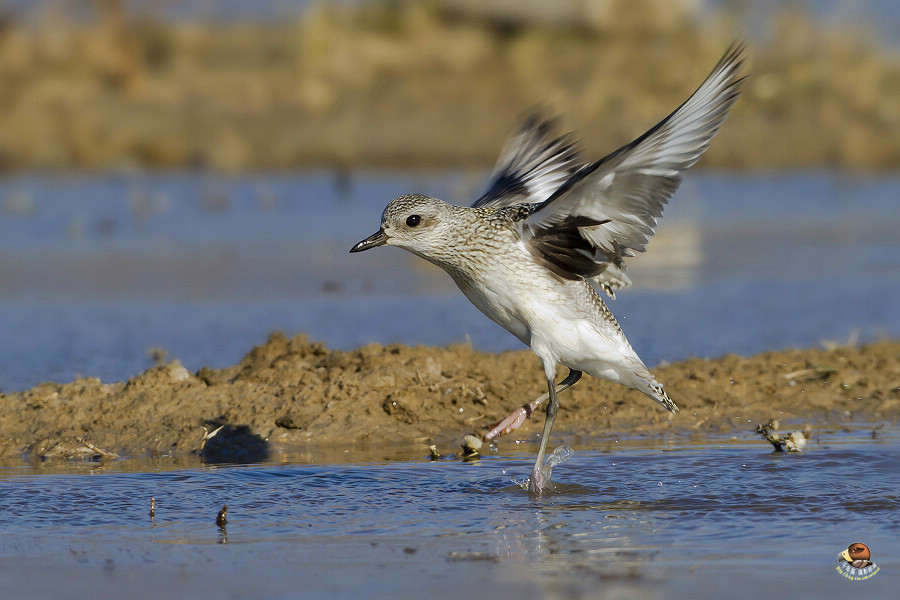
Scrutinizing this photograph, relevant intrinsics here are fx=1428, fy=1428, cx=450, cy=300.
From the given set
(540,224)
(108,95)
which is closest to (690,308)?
(540,224)

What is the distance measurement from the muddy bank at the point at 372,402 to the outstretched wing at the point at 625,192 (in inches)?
67.1

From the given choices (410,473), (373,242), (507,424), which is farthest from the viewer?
(507,424)

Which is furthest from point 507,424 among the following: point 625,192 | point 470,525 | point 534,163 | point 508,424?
point 534,163

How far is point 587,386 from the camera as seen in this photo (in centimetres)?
955

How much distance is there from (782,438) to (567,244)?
1.82 m

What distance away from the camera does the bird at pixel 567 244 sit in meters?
6.88

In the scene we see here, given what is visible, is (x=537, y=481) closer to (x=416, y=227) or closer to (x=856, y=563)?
(x=416, y=227)

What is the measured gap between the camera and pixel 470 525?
6.70m

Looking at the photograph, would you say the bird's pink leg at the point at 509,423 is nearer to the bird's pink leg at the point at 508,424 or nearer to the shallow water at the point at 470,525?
the bird's pink leg at the point at 508,424

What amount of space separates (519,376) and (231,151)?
13856 millimetres

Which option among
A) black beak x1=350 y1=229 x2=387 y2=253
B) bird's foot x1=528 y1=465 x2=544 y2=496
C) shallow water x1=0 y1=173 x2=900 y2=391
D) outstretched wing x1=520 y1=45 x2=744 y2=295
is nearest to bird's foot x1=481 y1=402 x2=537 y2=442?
bird's foot x1=528 y1=465 x2=544 y2=496

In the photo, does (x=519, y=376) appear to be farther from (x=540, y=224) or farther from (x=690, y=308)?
Result: (x=690, y=308)

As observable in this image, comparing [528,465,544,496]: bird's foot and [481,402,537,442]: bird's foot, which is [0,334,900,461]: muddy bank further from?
[528,465,544,496]: bird's foot

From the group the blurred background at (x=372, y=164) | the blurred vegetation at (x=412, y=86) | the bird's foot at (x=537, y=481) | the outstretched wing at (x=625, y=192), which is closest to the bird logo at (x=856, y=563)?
the bird's foot at (x=537, y=481)
